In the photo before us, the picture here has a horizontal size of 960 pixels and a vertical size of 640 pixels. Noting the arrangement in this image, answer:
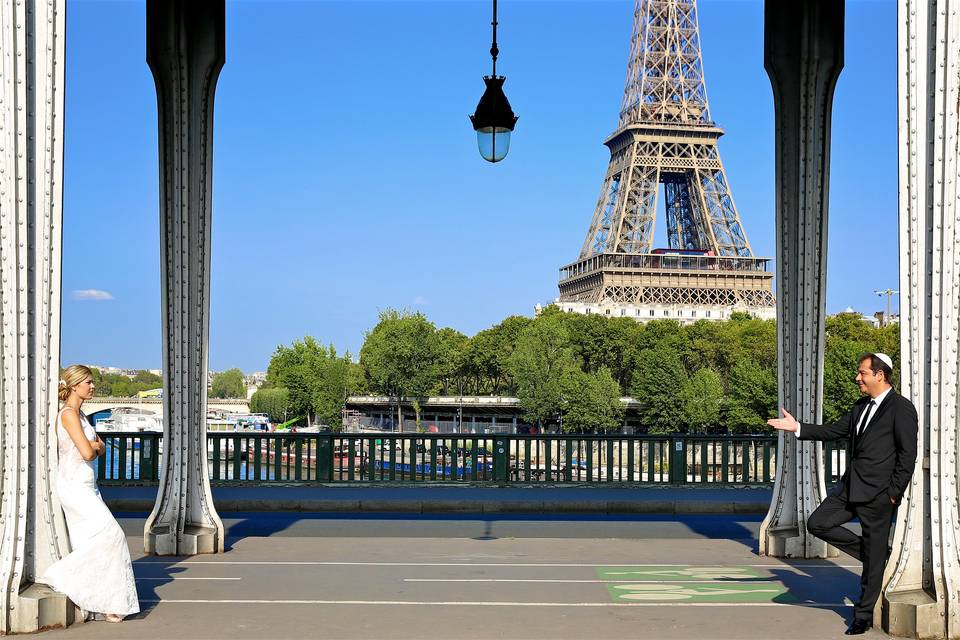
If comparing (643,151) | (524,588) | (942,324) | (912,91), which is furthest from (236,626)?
(643,151)

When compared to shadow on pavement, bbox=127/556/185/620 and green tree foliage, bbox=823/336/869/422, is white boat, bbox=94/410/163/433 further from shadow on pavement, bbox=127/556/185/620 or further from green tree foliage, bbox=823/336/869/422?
shadow on pavement, bbox=127/556/185/620

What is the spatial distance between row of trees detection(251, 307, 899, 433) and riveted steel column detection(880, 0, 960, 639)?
61.4m

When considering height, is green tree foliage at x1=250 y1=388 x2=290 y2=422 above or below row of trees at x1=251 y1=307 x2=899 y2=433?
below

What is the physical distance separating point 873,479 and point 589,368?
100 metres

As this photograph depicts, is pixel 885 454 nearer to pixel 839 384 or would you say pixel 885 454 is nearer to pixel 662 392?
pixel 839 384

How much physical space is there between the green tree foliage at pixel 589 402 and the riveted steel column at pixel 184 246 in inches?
2935

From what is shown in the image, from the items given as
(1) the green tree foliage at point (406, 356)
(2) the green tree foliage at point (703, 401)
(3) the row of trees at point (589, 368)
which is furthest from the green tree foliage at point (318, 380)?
(2) the green tree foliage at point (703, 401)

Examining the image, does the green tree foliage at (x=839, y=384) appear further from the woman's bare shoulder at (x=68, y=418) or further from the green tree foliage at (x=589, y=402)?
the woman's bare shoulder at (x=68, y=418)

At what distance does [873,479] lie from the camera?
801cm

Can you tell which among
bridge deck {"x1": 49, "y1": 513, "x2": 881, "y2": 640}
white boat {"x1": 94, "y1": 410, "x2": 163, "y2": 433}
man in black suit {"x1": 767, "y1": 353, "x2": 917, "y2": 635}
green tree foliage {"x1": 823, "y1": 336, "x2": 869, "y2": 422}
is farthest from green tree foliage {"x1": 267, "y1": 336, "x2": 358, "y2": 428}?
man in black suit {"x1": 767, "y1": 353, "x2": 917, "y2": 635}

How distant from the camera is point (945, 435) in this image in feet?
25.6

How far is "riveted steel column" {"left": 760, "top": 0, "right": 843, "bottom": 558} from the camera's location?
37.7ft

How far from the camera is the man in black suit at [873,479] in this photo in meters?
7.84

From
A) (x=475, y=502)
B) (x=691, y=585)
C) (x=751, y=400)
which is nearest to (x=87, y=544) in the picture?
(x=691, y=585)
